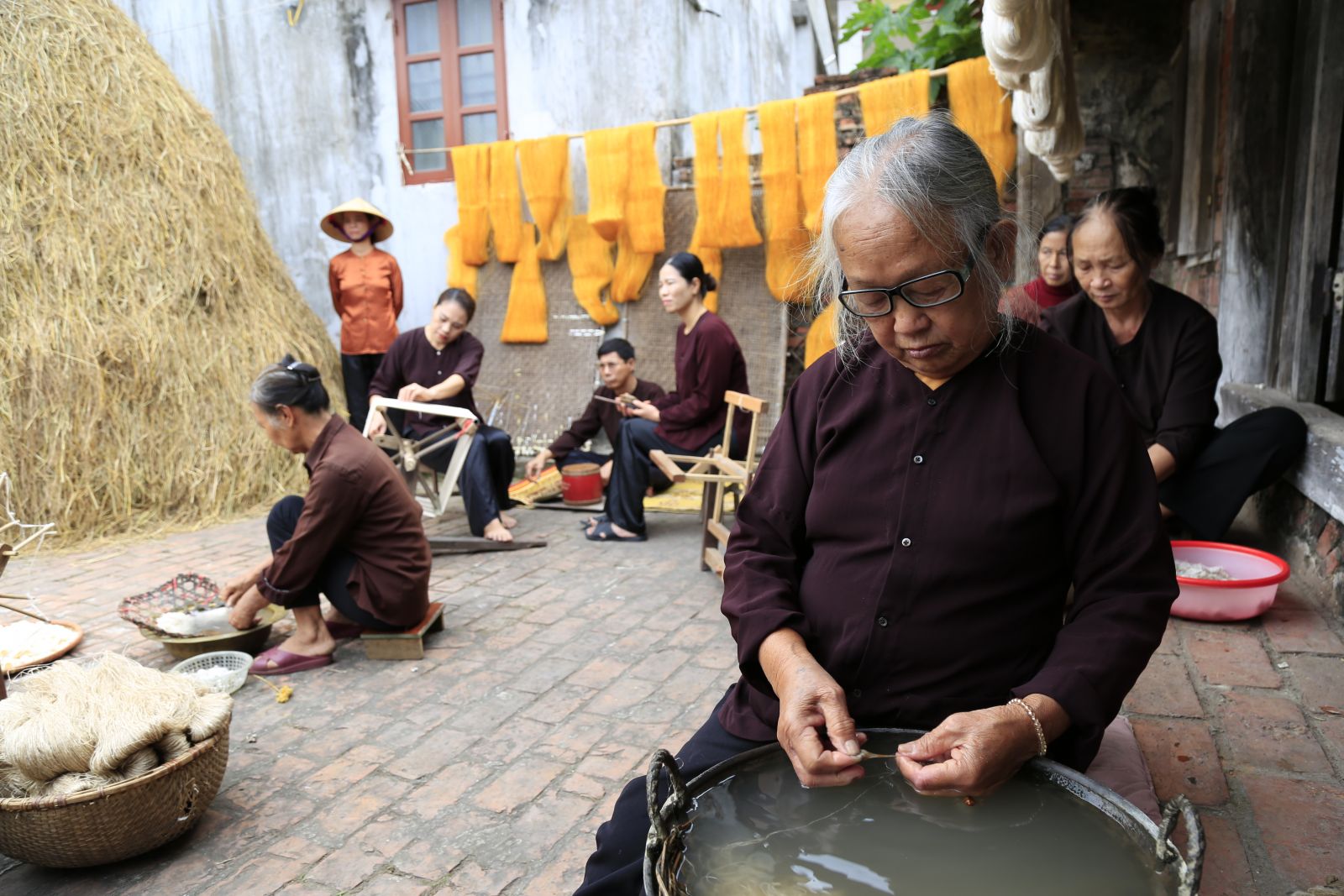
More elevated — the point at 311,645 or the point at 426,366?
the point at 426,366

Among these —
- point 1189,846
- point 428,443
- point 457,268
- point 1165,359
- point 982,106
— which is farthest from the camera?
point 457,268

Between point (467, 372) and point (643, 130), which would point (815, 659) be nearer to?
point (467, 372)

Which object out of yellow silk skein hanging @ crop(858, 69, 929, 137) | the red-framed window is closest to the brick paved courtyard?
yellow silk skein hanging @ crop(858, 69, 929, 137)

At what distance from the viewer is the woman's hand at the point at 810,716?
4.40 ft

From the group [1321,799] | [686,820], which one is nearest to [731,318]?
[1321,799]

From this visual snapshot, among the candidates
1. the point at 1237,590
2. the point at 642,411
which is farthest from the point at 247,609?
the point at 1237,590

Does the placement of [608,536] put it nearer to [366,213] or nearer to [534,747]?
[534,747]

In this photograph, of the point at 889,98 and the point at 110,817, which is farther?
the point at 889,98

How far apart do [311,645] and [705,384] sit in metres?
2.60

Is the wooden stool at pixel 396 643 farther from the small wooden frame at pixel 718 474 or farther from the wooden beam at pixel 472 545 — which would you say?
the wooden beam at pixel 472 545

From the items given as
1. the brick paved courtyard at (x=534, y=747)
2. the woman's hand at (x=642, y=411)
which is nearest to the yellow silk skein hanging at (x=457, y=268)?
the woman's hand at (x=642, y=411)

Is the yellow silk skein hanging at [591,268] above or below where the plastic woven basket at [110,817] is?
above

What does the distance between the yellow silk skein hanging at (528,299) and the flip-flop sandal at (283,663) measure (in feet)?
15.4

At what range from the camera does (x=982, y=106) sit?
5.95 meters
